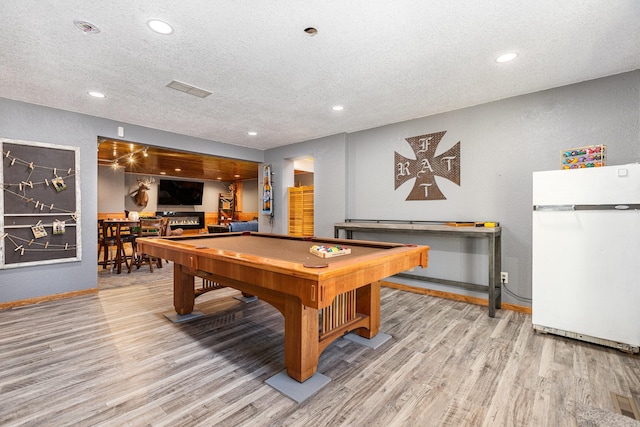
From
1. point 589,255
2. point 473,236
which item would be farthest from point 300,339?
point 589,255

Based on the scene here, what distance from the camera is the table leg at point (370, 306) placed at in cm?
258

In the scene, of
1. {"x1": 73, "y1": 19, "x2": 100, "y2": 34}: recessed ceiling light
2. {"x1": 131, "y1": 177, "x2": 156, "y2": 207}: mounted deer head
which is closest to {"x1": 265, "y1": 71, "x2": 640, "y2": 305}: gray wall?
{"x1": 73, "y1": 19, "x2": 100, "y2": 34}: recessed ceiling light

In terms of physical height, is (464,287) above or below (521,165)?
below

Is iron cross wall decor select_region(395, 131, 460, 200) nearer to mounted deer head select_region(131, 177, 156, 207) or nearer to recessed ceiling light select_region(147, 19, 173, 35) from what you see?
recessed ceiling light select_region(147, 19, 173, 35)

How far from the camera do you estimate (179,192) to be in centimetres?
1110

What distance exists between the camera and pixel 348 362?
7.20ft

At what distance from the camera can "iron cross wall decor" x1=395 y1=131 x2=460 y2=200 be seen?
12.5 feet

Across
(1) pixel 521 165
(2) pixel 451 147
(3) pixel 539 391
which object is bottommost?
(3) pixel 539 391

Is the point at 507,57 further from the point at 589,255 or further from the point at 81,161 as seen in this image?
the point at 81,161

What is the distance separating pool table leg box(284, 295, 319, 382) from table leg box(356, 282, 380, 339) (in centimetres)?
74

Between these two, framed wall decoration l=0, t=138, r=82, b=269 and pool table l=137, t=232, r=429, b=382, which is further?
framed wall decoration l=0, t=138, r=82, b=269

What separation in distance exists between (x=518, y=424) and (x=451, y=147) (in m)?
3.08

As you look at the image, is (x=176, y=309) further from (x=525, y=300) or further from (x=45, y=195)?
(x=525, y=300)

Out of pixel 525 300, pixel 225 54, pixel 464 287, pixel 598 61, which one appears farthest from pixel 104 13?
pixel 525 300
